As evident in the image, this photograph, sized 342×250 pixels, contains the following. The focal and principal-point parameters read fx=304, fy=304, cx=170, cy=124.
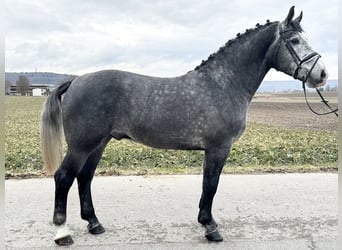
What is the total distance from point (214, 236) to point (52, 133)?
6.24ft

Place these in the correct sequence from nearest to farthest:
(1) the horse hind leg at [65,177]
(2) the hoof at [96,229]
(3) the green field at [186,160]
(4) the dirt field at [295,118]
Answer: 1. (1) the horse hind leg at [65,177]
2. (2) the hoof at [96,229]
3. (3) the green field at [186,160]
4. (4) the dirt field at [295,118]

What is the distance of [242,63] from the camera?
122 inches

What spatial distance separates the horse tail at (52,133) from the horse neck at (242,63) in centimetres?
151

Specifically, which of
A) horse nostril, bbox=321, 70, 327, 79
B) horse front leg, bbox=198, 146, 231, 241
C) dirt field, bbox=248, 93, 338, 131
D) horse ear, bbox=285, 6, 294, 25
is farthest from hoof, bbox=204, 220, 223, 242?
dirt field, bbox=248, 93, 338, 131

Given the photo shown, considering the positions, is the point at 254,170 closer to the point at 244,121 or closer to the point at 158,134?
the point at 244,121

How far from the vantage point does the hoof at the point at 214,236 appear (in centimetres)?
297

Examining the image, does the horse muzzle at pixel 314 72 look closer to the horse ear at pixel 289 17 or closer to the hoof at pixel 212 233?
the horse ear at pixel 289 17

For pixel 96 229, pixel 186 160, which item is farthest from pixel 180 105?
pixel 186 160

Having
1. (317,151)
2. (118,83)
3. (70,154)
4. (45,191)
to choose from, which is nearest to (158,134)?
(118,83)

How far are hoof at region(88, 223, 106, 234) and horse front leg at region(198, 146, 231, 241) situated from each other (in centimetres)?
105

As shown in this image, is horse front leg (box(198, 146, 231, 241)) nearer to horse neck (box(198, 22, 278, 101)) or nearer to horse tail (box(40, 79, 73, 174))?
horse neck (box(198, 22, 278, 101))

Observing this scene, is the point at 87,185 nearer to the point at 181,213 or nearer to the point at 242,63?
the point at 181,213

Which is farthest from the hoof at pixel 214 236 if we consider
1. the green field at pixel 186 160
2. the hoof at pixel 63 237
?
the green field at pixel 186 160

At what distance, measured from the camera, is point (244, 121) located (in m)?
3.07
